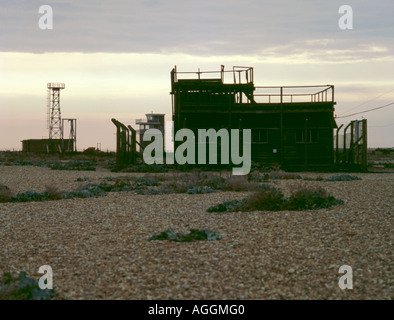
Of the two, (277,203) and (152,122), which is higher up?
(152,122)

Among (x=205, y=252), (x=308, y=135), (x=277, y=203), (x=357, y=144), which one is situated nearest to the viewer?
(x=205, y=252)

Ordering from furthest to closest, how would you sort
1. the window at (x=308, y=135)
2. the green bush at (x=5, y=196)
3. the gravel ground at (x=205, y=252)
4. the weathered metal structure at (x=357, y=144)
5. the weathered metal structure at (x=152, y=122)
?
the weathered metal structure at (x=152, y=122) → the window at (x=308, y=135) → the weathered metal structure at (x=357, y=144) → the green bush at (x=5, y=196) → the gravel ground at (x=205, y=252)

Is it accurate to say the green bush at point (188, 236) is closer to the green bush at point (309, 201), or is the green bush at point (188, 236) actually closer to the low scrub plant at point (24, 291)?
the low scrub plant at point (24, 291)

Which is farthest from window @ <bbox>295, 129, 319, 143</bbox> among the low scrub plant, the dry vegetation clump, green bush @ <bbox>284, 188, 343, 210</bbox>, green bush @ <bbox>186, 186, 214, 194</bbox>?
the low scrub plant

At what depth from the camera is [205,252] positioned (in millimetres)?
7766

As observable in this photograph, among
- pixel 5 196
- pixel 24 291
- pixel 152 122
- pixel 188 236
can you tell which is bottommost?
pixel 24 291

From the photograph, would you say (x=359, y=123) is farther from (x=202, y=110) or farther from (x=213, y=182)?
(x=213, y=182)

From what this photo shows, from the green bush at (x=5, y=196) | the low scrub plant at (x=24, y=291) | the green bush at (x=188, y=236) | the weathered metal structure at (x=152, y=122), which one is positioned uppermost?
the weathered metal structure at (x=152, y=122)

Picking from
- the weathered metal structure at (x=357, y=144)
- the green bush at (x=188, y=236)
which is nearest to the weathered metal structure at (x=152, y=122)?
the weathered metal structure at (x=357, y=144)

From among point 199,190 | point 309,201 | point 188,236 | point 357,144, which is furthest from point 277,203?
point 357,144

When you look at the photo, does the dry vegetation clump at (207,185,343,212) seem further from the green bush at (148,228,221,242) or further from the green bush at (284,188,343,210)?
the green bush at (148,228,221,242)

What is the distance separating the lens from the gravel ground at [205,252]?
237 inches

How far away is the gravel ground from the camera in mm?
6023

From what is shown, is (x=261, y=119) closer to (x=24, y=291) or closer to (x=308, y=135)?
(x=308, y=135)
